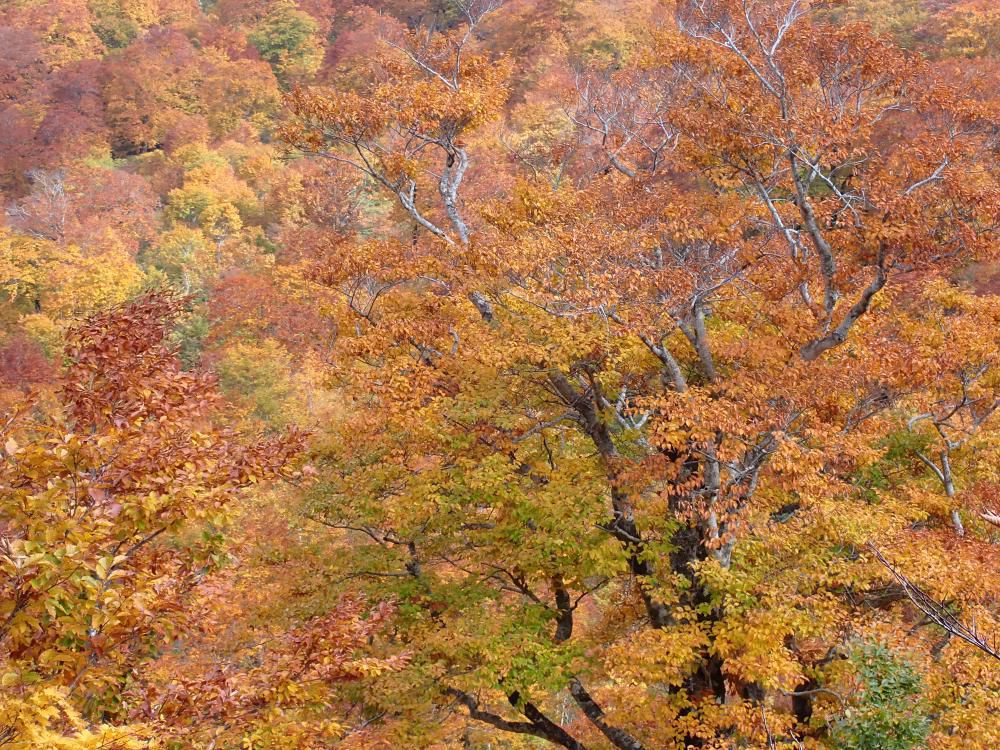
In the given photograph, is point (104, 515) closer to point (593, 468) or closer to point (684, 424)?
point (684, 424)

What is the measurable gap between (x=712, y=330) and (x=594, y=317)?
3330 mm

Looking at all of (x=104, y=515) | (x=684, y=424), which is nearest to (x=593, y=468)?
(x=684, y=424)

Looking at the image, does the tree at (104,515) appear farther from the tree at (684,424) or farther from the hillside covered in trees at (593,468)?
the tree at (684,424)

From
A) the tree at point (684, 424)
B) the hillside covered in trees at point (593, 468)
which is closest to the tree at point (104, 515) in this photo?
the hillside covered in trees at point (593, 468)

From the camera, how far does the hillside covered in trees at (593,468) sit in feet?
15.2

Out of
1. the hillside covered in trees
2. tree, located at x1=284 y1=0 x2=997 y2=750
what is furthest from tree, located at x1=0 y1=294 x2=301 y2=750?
tree, located at x1=284 y1=0 x2=997 y2=750

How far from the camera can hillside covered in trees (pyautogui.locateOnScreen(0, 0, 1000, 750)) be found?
182 inches

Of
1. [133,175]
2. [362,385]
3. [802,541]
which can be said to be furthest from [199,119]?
[802,541]

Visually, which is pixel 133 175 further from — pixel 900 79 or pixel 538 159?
pixel 900 79

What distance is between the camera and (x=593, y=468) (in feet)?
34.0

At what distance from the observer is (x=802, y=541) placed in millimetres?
8898

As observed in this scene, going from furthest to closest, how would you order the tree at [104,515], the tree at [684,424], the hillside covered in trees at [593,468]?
the tree at [684,424], the hillside covered in trees at [593,468], the tree at [104,515]

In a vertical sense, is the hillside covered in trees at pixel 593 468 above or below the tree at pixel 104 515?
below

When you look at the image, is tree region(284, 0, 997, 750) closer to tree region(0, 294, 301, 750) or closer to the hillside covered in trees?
the hillside covered in trees
